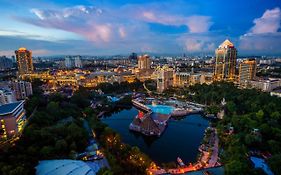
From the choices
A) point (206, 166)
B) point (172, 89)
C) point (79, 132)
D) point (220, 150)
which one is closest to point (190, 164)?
point (206, 166)

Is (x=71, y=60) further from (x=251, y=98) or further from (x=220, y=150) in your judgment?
(x=220, y=150)

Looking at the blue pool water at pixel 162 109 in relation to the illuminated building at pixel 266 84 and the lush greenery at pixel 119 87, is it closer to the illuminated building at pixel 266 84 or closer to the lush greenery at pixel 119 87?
the lush greenery at pixel 119 87

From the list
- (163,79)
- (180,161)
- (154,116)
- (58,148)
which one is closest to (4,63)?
(163,79)

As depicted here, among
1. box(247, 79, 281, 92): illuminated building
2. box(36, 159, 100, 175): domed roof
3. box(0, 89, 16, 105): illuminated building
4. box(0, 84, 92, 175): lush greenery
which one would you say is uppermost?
box(0, 89, 16, 105): illuminated building

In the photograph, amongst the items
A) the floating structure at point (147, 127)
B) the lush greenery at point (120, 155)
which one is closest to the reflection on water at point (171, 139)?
the floating structure at point (147, 127)

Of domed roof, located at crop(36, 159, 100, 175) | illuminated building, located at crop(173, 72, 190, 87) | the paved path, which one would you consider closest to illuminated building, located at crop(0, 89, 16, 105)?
domed roof, located at crop(36, 159, 100, 175)

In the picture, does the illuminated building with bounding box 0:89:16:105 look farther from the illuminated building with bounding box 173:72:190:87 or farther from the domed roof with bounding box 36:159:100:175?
the illuminated building with bounding box 173:72:190:87
